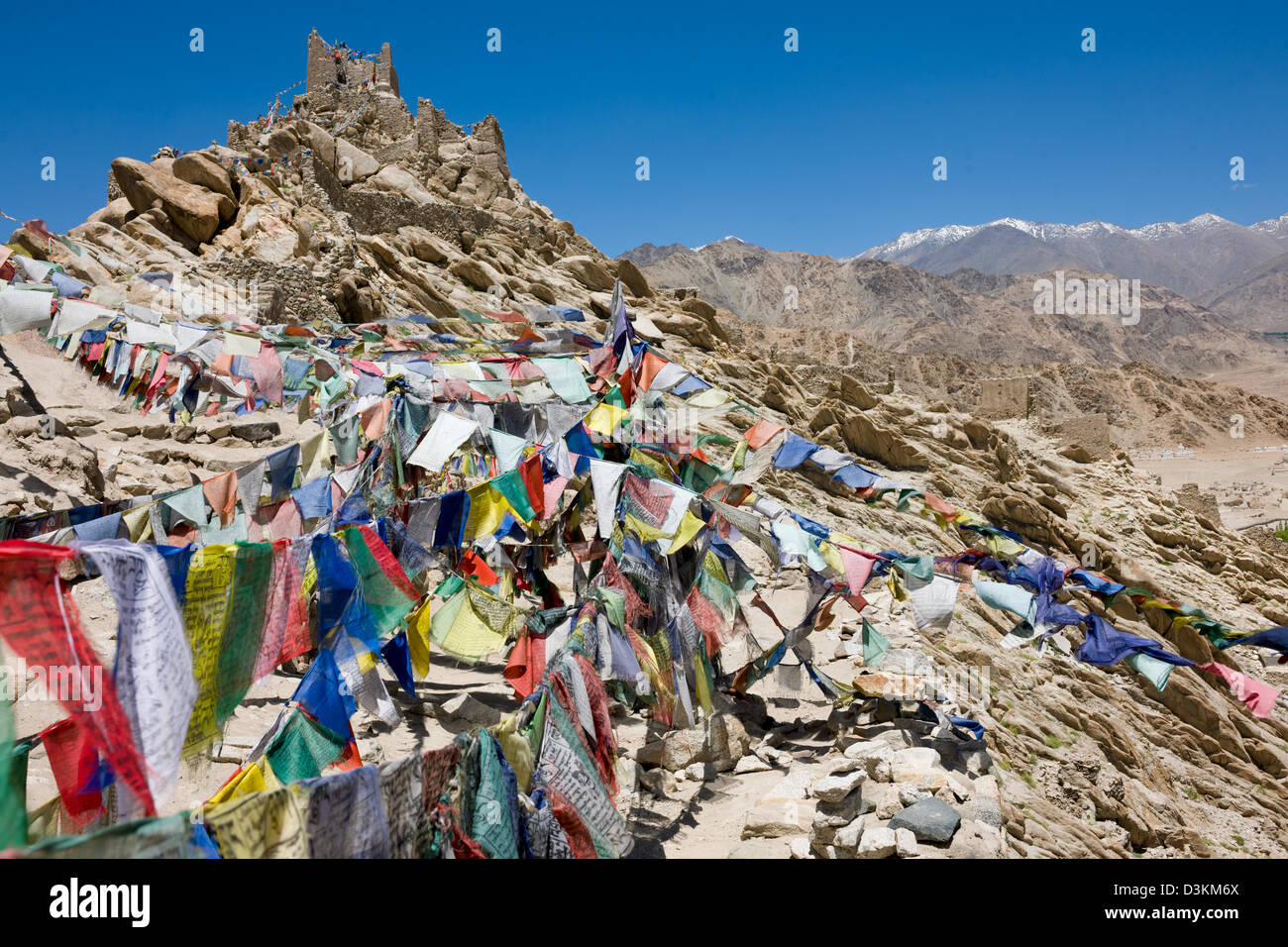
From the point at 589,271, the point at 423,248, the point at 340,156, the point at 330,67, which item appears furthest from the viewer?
the point at 330,67

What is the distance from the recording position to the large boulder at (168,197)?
70.8 feet

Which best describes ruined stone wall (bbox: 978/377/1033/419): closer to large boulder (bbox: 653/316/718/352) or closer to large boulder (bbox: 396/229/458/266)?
large boulder (bbox: 653/316/718/352)

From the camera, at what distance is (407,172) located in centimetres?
3303

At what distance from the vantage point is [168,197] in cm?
2166

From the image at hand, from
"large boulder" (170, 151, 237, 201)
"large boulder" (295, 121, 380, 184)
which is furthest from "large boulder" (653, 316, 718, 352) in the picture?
"large boulder" (295, 121, 380, 184)

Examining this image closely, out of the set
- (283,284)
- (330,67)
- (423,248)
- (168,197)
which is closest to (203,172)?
(168,197)

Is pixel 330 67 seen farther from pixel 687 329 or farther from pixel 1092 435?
pixel 1092 435

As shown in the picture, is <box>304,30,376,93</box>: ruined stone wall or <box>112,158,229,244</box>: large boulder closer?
<box>112,158,229,244</box>: large boulder

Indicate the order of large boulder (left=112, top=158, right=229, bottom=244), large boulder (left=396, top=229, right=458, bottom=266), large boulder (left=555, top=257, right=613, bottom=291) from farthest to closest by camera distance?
1. large boulder (left=555, top=257, right=613, bottom=291)
2. large boulder (left=396, top=229, right=458, bottom=266)
3. large boulder (left=112, top=158, right=229, bottom=244)

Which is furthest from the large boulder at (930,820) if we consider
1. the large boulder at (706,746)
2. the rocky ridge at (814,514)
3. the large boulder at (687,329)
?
the large boulder at (687,329)

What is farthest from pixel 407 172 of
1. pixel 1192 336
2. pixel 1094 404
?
pixel 1192 336

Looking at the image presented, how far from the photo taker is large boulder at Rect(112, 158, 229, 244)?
21.6 meters
